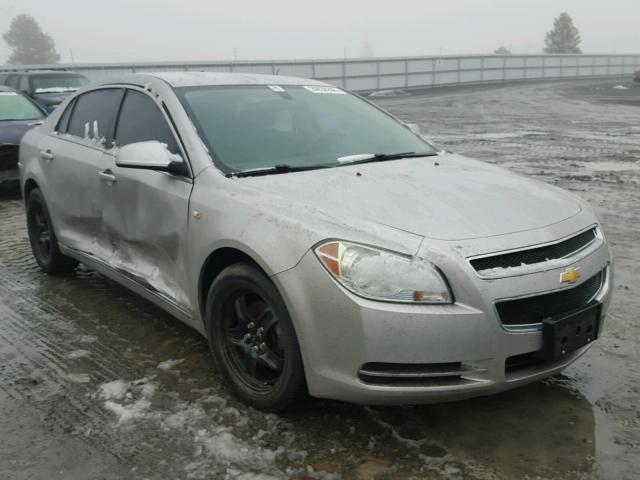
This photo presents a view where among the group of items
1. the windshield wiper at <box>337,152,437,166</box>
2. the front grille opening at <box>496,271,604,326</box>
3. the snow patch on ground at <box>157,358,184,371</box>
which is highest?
the windshield wiper at <box>337,152,437,166</box>

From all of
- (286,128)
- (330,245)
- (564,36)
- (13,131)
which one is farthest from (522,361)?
(564,36)

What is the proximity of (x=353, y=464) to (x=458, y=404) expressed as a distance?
72cm

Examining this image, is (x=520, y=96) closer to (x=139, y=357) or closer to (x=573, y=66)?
(x=573, y=66)

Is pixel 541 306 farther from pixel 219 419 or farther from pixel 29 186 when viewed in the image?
pixel 29 186

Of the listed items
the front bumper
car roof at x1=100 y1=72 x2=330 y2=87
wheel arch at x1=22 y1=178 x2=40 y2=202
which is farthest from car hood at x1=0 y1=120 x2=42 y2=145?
the front bumper

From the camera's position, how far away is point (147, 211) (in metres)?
3.66

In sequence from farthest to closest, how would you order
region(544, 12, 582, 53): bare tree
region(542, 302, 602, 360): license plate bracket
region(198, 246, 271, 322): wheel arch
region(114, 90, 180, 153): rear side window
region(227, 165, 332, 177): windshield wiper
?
region(544, 12, 582, 53): bare tree
region(114, 90, 180, 153): rear side window
region(227, 165, 332, 177): windshield wiper
region(198, 246, 271, 322): wheel arch
region(542, 302, 602, 360): license plate bracket

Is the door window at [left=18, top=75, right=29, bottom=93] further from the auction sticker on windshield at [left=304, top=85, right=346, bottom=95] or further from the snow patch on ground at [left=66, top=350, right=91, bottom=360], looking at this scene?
the snow patch on ground at [left=66, top=350, right=91, bottom=360]

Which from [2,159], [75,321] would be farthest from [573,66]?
[75,321]

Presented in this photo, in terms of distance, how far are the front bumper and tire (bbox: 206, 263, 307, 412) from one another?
123 mm

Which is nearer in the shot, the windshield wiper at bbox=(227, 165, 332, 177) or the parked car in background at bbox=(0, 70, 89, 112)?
the windshield wiper at bbox=(227, 165, 332, 177)

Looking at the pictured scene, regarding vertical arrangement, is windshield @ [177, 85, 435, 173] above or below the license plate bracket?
above

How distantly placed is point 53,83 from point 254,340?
575 inches

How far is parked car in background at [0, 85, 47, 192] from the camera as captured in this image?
872cm
